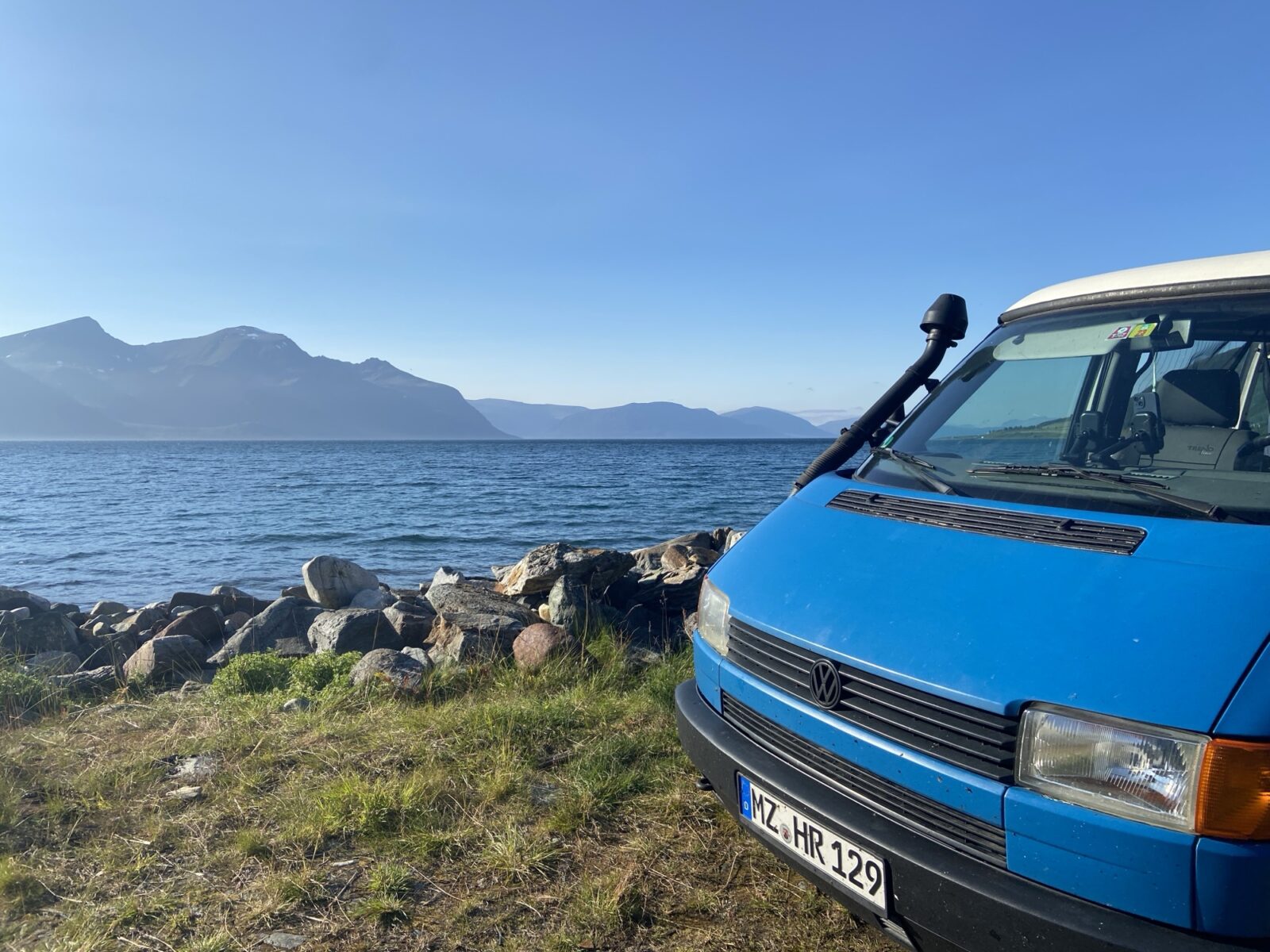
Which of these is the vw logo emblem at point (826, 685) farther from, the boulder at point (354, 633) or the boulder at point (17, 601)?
the boulder at point (17, 601)

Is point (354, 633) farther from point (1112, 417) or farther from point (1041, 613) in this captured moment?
point (1041, 613)

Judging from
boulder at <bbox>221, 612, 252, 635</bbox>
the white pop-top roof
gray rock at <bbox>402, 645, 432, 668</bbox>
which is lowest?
boulder at <bbox>221, 612, 252, 635</bbox>

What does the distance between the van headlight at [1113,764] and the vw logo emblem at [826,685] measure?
22.9 inches

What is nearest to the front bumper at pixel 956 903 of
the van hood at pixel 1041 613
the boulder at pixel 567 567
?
the van hood at pixel 1041 613

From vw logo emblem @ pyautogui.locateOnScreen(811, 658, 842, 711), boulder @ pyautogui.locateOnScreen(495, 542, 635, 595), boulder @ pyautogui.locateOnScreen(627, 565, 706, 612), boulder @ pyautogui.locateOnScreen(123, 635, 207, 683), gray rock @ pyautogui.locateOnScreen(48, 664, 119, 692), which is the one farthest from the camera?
boulder @ pyautogui.locateOnScreen(627, 565, 706, 612)

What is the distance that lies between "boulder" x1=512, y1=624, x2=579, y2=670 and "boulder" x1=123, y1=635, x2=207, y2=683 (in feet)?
10.7

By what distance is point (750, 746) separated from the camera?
117 inches

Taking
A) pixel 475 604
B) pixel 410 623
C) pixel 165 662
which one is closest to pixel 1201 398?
pixel 475 604

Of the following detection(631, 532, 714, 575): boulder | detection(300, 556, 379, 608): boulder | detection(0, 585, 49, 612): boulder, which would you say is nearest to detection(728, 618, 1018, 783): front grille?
detection(631, 532, 714, 575): boulder

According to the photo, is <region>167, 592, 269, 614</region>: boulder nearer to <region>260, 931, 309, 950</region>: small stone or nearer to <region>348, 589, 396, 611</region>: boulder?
<region>348, 589, 396, 611</region>: boulder

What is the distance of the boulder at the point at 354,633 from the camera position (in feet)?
26.3

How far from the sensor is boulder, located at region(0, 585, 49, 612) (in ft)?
42.6

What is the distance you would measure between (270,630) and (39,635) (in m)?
3.10

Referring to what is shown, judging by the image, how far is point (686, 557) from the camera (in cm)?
1232
